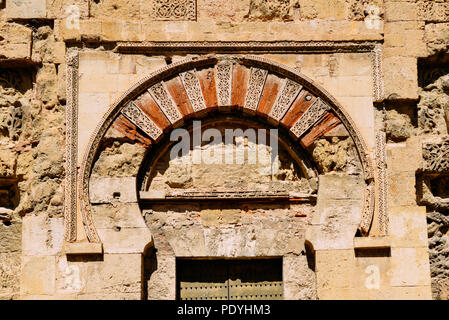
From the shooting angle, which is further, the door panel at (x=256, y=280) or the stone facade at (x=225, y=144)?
the door panel at (x=256, y=280)

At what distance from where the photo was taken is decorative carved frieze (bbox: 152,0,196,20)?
807 centimetres

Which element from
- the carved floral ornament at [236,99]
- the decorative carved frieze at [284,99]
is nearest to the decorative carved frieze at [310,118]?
the carved floral ornament at [236,99]

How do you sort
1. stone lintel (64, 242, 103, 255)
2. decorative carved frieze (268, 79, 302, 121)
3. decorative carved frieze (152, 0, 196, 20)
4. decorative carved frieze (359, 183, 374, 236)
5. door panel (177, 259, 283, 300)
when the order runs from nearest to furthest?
1. stone lintel (64, 242, 103, 255)
2. decorative carved frieze (359, 183, 374, 236)
3. door panel (177, 259, 283, 300)
4. decorative carved frieze (268, 79, 302, 121)
5. decorative carved frieze (152, 0, 196, 20)

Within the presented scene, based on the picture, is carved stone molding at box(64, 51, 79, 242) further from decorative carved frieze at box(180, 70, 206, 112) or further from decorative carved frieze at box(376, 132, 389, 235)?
decorative carved frieze at box(376, 132, 389, 235)

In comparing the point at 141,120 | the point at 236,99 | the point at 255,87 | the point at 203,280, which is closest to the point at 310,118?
the point at 255,87

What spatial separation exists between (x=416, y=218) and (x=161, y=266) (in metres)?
2.13

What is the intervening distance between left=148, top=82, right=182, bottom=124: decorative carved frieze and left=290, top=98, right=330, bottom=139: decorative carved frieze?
0.98 meters

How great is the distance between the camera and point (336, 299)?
7562mm

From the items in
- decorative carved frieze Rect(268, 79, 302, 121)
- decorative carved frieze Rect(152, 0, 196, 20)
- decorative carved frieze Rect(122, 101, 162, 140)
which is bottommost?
decorative carved frieze Rect(122, 101, 162, 140)

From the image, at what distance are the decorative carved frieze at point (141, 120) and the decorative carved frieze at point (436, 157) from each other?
223cm

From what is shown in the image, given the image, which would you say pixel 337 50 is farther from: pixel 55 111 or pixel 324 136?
pixel 55 111

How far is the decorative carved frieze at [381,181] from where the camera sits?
7707 mm

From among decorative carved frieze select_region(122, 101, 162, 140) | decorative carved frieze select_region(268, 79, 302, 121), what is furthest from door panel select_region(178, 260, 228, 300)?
decorative carved frieze select_region(268, 79, 302, 121)

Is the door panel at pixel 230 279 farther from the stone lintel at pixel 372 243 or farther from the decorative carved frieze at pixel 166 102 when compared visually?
the decorative carved frieze at pixel 166 102
